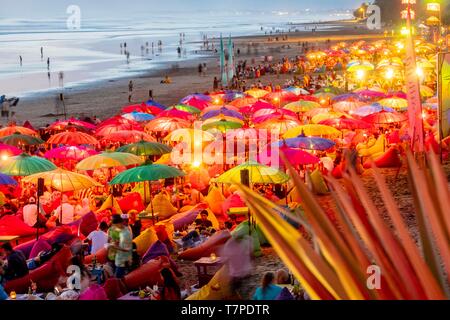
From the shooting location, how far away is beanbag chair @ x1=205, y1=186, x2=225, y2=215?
13.3m

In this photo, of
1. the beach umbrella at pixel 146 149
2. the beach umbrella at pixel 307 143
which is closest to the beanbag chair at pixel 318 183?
the beach umbrella at pixel 307 143

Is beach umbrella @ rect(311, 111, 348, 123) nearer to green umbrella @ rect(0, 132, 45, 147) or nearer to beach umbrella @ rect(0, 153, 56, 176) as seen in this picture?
green umbrella @ rect(0, 132, 45, 147)

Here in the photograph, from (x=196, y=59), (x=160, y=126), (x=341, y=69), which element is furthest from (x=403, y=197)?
(x=196, y=59)

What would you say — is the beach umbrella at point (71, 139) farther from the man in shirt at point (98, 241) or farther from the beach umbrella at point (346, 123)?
the man in shirt at point (98, 241)

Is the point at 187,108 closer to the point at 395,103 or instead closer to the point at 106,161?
the point at 395,103

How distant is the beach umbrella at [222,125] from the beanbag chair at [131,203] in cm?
510

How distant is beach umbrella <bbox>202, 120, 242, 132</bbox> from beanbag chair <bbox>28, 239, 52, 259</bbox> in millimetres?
8377

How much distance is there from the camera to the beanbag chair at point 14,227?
40.0ft

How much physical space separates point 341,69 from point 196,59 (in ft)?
90.3

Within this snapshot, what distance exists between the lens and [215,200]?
13.5 m

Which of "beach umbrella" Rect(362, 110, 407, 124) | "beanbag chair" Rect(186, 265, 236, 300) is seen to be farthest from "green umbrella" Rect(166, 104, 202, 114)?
"beanbag chair" Rect(186, 265, 236, 300)

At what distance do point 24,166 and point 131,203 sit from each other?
2.31 metres
